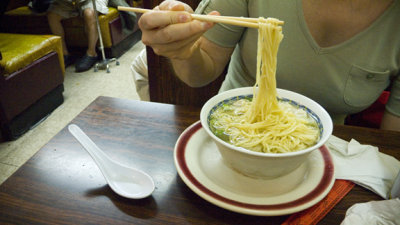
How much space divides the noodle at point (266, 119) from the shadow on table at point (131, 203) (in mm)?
244

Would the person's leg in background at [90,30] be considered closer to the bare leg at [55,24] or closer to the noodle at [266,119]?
the bare leg at [55,24]

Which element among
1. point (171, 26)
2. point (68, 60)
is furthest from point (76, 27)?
point (171, 26)

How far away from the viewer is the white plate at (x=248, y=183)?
0.67 meters

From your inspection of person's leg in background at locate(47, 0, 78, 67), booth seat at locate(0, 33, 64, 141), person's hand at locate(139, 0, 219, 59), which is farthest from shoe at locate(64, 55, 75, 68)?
person's hand at locate(139, 0, 219, 59)

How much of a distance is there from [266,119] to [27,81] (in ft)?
7.74

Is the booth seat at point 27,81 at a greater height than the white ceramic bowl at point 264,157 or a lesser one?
lesser

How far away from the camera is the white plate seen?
2.19 feet

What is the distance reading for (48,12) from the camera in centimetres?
383

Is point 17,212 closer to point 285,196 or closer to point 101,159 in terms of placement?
point 101,159

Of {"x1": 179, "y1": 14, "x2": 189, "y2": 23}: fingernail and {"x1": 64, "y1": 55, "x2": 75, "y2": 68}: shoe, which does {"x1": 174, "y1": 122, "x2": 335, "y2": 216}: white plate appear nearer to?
{"x1": 179, "y1": 14, "x2": 189, "y2": 23}: fingernail

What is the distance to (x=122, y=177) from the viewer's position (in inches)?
30.3

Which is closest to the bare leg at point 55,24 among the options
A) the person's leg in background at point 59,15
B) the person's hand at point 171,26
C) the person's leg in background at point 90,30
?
the person's leg in background at point 59,15

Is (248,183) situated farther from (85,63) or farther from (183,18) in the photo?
(85,63)

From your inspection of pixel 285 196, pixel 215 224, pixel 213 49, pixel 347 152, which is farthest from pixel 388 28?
pixel 215 224
